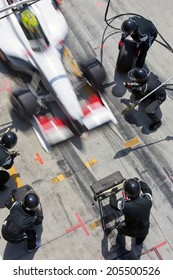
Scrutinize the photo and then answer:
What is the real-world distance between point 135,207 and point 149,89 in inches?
139

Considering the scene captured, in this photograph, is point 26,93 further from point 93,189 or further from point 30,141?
point 93,189

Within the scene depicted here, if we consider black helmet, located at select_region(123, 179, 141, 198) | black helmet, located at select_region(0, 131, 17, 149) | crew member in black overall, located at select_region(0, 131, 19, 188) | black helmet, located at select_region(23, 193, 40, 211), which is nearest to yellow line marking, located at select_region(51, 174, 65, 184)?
crew member in black overall, located at select_region(0, 131, 19, 188)

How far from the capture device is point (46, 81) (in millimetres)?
10406

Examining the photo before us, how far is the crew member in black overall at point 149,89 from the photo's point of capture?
10.2m

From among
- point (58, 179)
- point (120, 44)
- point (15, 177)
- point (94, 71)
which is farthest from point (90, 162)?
point (120, 44)

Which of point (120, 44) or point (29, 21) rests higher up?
point (29, 21)

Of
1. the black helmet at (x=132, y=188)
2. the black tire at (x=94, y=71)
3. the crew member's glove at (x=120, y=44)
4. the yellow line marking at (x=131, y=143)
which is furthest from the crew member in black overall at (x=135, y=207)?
the crew member's glove at (x=120, y=44)

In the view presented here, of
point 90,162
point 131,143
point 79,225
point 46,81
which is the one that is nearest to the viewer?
point 79,225

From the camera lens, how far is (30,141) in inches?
406

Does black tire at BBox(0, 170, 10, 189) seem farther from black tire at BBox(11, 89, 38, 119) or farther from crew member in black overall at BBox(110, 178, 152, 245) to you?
crew member in black overall at BBox(110, 178, 152, 245)

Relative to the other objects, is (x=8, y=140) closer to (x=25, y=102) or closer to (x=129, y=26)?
(x=25, y=102)

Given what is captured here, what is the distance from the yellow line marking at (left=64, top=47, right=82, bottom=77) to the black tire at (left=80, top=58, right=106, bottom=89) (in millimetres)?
519

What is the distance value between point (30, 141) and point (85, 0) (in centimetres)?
Result: 530
